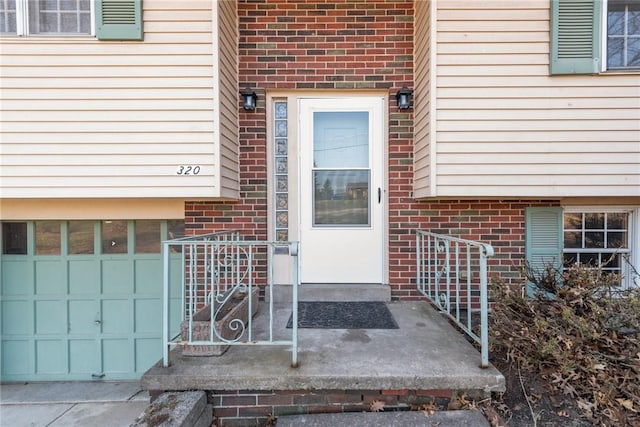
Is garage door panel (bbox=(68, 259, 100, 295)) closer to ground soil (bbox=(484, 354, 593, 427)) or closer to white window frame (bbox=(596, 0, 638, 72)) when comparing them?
ground soil (bbox=(484, 354, 593, 427))

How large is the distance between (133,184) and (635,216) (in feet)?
16.6

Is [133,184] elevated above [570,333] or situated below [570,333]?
above

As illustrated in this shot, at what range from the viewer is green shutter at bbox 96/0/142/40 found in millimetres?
2773

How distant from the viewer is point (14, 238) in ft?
11.5

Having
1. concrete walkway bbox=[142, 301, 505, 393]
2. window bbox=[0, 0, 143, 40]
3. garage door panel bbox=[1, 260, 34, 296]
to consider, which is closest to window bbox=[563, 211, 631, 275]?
concrete walkway bbox=[142, 301, 505, 393]

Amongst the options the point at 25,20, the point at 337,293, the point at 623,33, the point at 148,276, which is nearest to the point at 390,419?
the point at 337,293

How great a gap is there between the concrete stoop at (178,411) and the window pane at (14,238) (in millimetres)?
2946

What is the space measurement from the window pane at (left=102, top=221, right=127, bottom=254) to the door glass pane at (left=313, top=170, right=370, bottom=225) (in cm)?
218

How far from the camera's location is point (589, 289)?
2.29 meters

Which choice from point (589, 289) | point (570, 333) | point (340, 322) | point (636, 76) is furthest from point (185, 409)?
point (636, 76)

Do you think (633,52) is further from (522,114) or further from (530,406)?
(530,406)

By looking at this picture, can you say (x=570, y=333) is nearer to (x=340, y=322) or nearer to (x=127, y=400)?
(x=340, y=322)

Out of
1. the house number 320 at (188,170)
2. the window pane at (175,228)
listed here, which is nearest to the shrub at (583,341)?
the house number 320 at (188,170)

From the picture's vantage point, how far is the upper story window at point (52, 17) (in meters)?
2.82
